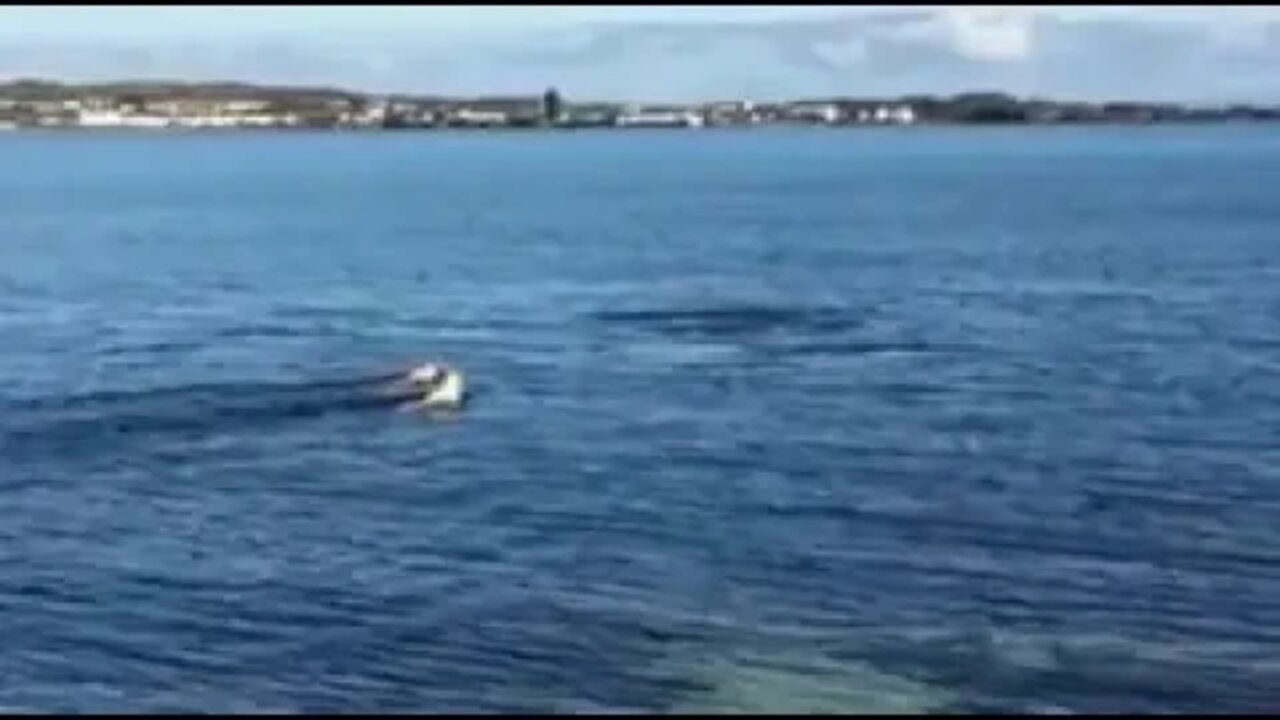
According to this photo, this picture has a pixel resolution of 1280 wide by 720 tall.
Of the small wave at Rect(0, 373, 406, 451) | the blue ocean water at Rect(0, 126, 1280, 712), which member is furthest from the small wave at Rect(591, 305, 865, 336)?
the small wave at Rect(0, 373, 406, 451)

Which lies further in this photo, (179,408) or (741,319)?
(741,319)

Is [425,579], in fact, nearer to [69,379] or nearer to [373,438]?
[373,438]

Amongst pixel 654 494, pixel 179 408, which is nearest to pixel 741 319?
pixel 179 408

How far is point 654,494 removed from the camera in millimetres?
45094

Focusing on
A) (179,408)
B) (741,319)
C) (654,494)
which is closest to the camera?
(654,494)

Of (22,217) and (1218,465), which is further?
(22,217)

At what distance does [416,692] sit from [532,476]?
54.7 feet

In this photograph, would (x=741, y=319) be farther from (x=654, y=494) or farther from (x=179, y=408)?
(x=654, y=494)

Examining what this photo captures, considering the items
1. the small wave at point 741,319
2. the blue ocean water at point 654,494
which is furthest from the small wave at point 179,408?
the small wave at point 741,319

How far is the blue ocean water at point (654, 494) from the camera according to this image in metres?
32.0

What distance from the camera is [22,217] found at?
157 metres

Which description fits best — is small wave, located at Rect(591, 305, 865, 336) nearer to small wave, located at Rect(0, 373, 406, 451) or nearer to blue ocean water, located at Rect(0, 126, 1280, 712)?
blue ocean water, located at Rect(0, 126, 1280, 712)

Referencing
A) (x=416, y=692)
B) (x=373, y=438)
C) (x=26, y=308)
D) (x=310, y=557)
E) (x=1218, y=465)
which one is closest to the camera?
(x=416, y=692)

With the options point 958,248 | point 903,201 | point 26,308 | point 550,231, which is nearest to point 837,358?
point 26,308
